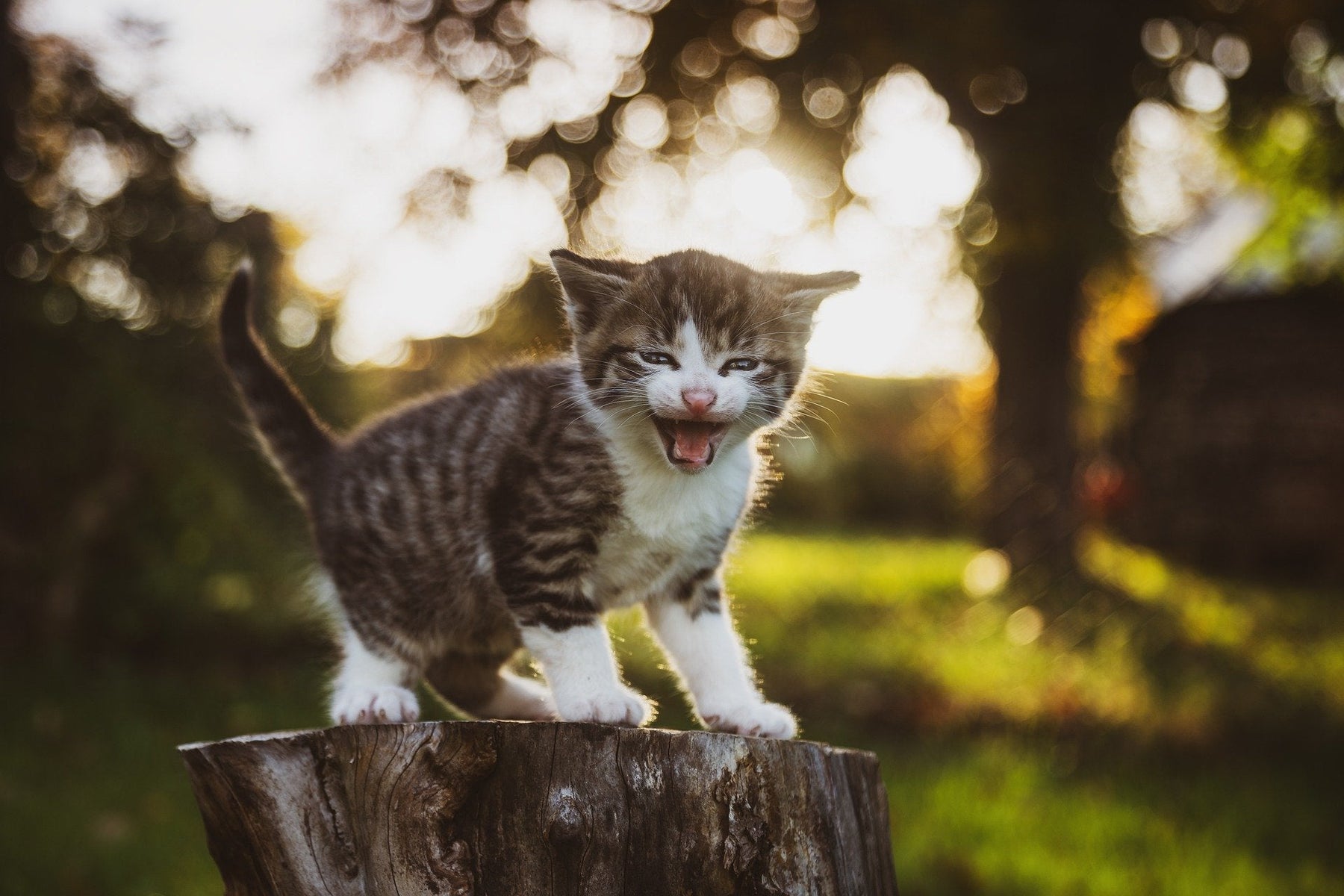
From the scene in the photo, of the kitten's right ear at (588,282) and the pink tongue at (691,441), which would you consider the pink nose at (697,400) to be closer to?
the pink tongue at (691,441)

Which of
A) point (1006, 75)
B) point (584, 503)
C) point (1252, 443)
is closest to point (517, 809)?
point (584, 503)

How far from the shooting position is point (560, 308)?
2.78 metres

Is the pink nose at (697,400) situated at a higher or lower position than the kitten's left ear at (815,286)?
lower

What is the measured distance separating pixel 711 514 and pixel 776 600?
6354 millimetres

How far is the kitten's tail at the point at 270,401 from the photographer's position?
3.07 meters

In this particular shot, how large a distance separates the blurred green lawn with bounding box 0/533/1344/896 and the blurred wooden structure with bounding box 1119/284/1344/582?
4320mm

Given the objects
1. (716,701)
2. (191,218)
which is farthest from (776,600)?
(716,701)

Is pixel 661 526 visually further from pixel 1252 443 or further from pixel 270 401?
pixel 1252 443

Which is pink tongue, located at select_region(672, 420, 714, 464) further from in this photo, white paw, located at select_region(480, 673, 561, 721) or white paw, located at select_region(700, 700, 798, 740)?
white paw, located at select_region(480, 673, 561, 721)

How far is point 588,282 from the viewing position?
247 cm

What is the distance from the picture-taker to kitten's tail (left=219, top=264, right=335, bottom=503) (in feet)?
10.1

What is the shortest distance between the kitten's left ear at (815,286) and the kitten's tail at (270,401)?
146cm

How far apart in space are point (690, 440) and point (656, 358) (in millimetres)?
234

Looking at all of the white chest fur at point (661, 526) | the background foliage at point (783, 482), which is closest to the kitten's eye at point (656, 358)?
the white chest fur at point (661, 526)
